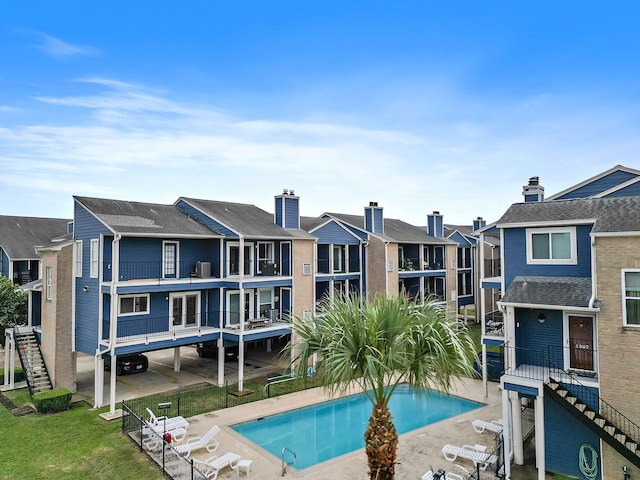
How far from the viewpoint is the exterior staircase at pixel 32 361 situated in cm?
2177

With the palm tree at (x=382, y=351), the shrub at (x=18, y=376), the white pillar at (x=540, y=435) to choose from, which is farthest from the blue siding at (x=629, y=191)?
the shrub at (x=18, y=376)

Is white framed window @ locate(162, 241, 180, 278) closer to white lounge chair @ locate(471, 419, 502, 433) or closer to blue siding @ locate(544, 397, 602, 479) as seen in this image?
white lounge chair @ locate(471, 419, 502, 433)

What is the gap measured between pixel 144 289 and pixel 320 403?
34.1ft

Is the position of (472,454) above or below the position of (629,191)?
below

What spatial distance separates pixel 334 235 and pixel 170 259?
39.8 ft

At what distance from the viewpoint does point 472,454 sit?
1485 cm

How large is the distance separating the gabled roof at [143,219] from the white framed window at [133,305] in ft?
11.3

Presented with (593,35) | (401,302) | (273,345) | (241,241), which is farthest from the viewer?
(273,345)

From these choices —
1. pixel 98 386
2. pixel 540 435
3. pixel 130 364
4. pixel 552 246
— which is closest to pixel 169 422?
pixel 98 386

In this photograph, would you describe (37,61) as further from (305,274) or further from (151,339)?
(305,274)

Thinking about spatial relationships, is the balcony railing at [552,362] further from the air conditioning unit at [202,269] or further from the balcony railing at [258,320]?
the air conditioning unit at [202,269]

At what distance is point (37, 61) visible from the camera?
20.0 metres

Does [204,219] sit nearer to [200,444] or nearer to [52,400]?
[52,400]

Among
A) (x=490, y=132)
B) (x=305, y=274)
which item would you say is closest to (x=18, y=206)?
(x=305, y=274)
